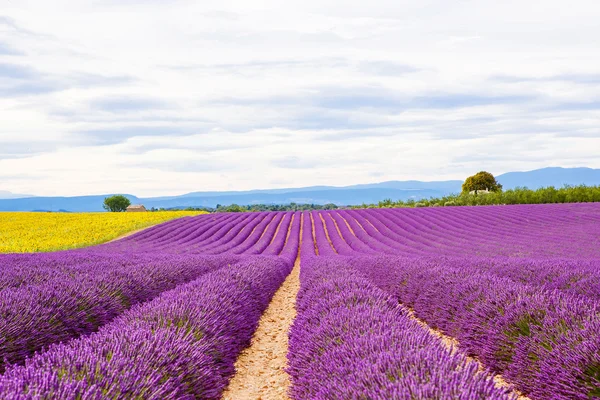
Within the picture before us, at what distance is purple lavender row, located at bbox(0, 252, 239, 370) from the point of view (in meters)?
4.78

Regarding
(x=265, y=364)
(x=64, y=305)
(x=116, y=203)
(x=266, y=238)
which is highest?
(x=116, y=203)

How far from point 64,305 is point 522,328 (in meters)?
5.32

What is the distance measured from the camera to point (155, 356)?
11.8ft

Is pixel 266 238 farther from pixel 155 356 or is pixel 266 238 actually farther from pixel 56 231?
pixel 155 356

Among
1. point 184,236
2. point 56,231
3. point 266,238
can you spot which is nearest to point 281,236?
point 266,238

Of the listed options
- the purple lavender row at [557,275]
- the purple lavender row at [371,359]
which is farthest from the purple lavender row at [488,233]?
the purple lavender row at [371,359]

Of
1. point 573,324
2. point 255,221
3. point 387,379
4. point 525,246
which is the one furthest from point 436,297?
point 255,221

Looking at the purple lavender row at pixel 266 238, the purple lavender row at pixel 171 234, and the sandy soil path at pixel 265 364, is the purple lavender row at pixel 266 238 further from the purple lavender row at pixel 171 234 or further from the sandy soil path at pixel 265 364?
the sandy soil path at pixel 265 364

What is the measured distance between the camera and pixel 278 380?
17.4ft

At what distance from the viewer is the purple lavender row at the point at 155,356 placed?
2.71 metres

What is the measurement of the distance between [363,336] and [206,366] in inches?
58.4

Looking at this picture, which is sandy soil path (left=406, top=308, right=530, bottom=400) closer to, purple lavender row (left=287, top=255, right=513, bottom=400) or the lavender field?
the lavender field

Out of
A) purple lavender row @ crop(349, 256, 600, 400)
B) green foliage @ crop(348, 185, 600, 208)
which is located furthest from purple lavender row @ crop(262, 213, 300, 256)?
green foliage @ crop(348, 185, 600, 208)

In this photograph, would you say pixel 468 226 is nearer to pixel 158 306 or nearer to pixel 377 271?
pixel 377 271
